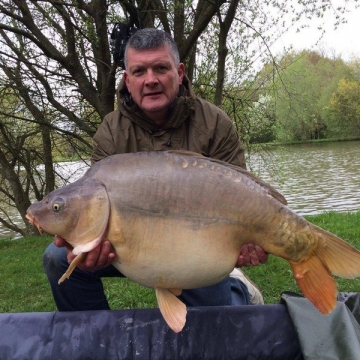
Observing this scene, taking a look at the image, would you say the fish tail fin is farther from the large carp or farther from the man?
the man

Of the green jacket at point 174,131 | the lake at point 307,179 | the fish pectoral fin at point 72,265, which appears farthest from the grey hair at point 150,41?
the lake at point 307,179

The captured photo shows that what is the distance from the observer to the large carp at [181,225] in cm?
106

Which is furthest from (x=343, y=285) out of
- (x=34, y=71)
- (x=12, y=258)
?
(x=34, y=71)

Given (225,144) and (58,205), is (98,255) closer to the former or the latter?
(58,205)

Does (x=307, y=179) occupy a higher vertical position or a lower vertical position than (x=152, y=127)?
lower

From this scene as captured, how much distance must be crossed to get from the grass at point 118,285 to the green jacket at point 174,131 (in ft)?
3.28

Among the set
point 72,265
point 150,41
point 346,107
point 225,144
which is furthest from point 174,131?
point 346,107

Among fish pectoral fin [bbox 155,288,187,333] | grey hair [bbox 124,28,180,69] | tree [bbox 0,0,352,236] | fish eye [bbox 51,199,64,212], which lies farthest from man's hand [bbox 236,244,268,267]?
tree [bbox 0,0,352,236]

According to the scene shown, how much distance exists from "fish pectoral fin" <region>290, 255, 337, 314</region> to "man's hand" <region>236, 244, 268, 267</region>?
0.11 m

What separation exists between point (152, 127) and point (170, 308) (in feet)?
2.28

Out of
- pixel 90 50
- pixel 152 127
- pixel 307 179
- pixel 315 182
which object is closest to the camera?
pixel 152 127

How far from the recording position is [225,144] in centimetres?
162

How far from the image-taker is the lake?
198 inches

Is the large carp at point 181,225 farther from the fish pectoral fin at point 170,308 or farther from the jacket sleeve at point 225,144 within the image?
the jacket sleeve at point 225,144
